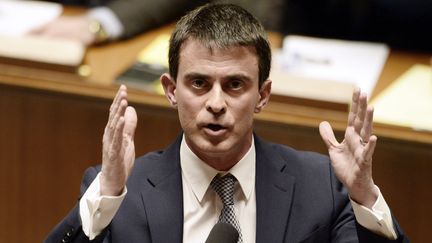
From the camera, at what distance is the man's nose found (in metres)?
1.58

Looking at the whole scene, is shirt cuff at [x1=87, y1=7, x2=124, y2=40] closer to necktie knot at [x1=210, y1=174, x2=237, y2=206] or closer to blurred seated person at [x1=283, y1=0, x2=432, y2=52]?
blurred seated person at [x1=283, y1=0, x2=432, y2=52]

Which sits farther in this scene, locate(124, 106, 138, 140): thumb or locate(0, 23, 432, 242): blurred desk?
locate(0, 23, 432, 242): blurred desk

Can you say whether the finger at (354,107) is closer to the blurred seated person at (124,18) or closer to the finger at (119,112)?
the finger at (119,112)

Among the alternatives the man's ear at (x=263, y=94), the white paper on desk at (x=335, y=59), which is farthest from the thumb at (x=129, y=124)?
the white paper on desk at (x=335, y=59)

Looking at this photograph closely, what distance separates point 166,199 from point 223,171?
4.6 inches

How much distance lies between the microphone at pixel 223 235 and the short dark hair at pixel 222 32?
32 centimetres

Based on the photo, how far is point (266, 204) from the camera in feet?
5.66

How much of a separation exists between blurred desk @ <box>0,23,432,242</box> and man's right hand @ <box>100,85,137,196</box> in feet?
2.80

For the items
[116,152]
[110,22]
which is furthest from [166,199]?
[110,22]

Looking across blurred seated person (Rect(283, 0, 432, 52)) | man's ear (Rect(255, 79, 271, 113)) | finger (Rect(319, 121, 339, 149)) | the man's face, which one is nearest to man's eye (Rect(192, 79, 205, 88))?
the man's face

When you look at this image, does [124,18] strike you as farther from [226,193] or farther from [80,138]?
[226,193]

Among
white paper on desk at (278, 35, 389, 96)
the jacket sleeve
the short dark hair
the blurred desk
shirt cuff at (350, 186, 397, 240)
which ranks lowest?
the blurred desk

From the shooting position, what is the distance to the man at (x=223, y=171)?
1603 millimetres

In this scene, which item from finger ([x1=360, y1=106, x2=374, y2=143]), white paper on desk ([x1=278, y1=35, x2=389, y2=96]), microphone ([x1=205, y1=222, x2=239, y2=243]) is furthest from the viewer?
white paper on desk ([x1=278, y1=35, x2=389, y2=96])
